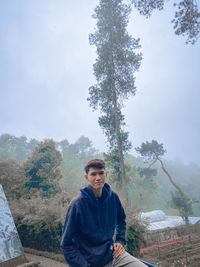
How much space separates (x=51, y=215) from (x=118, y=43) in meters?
13.0

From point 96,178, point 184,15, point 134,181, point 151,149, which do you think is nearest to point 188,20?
point 184,15

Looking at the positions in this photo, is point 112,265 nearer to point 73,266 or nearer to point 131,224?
point 73,266

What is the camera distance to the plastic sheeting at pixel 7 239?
5383 mm

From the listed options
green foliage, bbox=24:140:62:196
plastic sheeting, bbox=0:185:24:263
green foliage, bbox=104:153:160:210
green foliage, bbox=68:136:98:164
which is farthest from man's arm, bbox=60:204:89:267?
green foliage, bbox=68:136:98:164

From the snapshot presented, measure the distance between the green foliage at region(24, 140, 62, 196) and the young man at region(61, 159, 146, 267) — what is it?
1172cm

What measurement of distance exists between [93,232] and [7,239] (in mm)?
5110

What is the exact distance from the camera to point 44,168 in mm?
13383

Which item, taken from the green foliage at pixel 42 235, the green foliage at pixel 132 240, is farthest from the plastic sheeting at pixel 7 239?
the green foliage at pixel 132 240

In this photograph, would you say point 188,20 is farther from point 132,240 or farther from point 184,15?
point 132,240

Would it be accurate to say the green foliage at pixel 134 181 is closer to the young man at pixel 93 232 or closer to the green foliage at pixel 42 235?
the green foliage at pixel 42 235

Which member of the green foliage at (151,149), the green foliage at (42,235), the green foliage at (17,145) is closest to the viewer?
the green foliage at (42,235)

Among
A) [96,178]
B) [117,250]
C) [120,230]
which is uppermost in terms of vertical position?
Answer: [96,178]

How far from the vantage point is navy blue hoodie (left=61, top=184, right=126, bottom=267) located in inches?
60.4

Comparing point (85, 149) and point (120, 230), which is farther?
point (85, 149)
